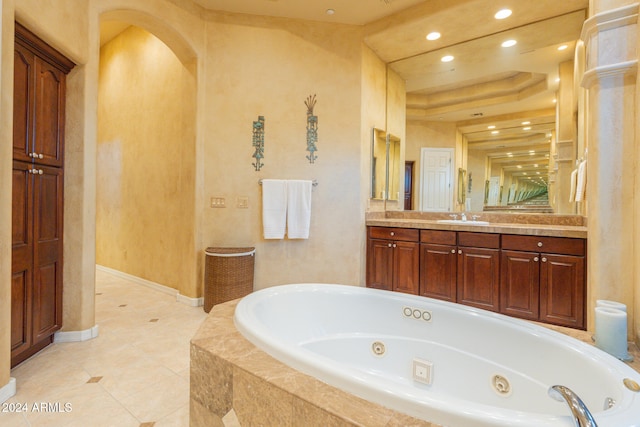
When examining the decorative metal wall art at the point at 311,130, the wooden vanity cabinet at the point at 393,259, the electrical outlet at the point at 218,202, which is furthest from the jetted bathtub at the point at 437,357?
the decorative metal wall art at the point at 311,130

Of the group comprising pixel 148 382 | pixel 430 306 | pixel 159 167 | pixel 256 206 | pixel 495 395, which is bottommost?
pixel 148 382

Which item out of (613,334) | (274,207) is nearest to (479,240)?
(613,334)

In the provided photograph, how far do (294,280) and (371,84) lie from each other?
7.71 ft

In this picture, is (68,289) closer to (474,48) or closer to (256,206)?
(256,206)

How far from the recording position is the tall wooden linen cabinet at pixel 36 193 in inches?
76.0

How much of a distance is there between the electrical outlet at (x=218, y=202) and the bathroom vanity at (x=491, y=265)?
5.34 feet

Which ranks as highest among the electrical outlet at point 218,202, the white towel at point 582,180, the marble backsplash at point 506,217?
the white towel at point 582,180

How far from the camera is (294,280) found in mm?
3395

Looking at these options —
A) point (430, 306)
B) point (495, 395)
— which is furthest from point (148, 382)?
point (495, 395)

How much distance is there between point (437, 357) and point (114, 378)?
191 centimetres

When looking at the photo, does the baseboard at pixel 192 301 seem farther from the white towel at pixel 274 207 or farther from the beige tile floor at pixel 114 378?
the white towel at pixel 274 207

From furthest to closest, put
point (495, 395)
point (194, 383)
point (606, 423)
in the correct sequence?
point (495, 395), point (194, 383), point (606, 423)

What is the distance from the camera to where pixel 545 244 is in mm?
2453

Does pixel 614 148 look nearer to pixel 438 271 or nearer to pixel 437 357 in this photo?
pixel 437 357
